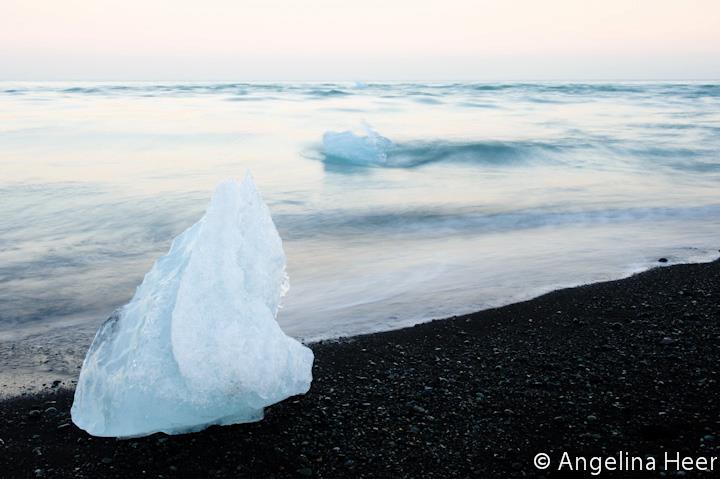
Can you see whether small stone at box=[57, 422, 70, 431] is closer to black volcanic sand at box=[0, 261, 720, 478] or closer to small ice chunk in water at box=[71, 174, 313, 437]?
black volcanic sand at box=[0, 261, 720, 478]

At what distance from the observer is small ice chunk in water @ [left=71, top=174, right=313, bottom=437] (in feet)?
10.9

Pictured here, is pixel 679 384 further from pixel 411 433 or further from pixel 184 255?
pixel 184 255

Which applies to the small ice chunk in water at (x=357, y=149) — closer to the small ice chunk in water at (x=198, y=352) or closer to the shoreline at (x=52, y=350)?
the shoreline at (x=52, y=350)

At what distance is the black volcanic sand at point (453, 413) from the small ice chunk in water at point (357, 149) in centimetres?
1235

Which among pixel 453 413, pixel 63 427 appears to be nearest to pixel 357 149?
pixel 453 413

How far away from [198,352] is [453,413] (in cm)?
153

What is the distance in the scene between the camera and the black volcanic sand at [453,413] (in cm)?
321

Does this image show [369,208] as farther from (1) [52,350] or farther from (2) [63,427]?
(2) [63,427]

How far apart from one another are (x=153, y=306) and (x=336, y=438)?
128 cm

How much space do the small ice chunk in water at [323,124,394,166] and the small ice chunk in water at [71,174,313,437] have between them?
13550 mm

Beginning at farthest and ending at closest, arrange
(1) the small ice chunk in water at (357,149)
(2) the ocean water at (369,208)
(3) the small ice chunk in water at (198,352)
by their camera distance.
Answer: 1. (1) the small ice chunk in water at (357,149)
2. (2) the ocean water at (369,208)
3. (3) the small ice chunk in water at (198,352)

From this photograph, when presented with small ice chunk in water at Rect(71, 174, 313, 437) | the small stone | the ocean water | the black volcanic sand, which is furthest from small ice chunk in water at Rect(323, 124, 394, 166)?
the small stone

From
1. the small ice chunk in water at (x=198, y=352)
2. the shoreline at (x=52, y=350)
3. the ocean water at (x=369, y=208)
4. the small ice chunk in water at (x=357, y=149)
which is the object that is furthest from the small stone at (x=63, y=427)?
the small ice chunk in water at (x=357, y=149)

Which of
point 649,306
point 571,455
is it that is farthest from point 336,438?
point 649,306
